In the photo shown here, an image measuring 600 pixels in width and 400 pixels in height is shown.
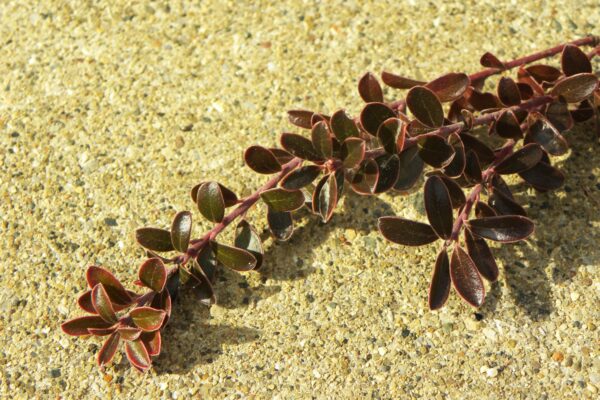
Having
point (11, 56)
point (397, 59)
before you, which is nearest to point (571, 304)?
point (397, 59)

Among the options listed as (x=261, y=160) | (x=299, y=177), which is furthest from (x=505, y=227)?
(x=261, y=160)

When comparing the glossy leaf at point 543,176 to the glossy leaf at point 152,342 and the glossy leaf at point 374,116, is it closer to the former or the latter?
the glossy leaf at point 374,116

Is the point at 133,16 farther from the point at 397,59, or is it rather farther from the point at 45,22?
the point at 397,59

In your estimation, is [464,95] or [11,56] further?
[11,56]

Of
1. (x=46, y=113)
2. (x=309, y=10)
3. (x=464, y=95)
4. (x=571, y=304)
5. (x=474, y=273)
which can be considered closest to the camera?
(x=474, y=273)

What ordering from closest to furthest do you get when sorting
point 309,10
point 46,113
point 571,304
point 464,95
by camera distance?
point 571,304 → point 464,95 → point 46,113 → point 309,10

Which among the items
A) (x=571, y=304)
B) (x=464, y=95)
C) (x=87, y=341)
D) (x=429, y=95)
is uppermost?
(x=429, y=95)
